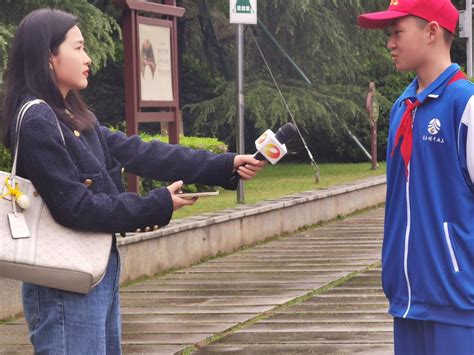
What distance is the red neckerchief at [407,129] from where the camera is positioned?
4.04 metres

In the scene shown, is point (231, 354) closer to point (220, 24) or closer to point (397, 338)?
point (397, 338)

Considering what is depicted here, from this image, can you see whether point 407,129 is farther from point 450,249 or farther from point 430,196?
point 450,249

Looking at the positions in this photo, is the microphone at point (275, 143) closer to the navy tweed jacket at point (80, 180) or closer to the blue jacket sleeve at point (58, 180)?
the navy tweed jacket at point (80, 180)

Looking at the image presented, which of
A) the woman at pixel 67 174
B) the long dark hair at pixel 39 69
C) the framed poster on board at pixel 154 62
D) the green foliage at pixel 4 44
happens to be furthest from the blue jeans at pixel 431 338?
the green foliage at pixel 4 44

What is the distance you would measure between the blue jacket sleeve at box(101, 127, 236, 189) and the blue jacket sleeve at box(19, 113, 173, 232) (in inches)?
23.3

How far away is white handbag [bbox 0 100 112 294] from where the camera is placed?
3.80 meters

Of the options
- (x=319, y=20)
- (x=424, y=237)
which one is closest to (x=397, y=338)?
(x=424, y=237)

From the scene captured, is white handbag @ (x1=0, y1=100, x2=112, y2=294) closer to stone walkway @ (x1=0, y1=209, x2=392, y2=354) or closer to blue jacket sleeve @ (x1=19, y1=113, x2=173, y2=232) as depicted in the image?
blue jacket sleeve @ (x1=19, y1=113, x2=173, y2=232)

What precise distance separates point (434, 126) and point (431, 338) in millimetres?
655

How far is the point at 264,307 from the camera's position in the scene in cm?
950

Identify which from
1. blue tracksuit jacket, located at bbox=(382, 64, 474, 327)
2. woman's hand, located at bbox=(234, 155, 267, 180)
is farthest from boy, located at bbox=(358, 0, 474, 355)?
woman's hand, located at bbox=(234, 155, 267, 180)

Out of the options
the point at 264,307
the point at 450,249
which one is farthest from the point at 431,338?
the point at 264,307

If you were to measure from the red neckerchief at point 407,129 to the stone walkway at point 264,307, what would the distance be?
373 centimetres

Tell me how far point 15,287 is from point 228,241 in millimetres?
4177
